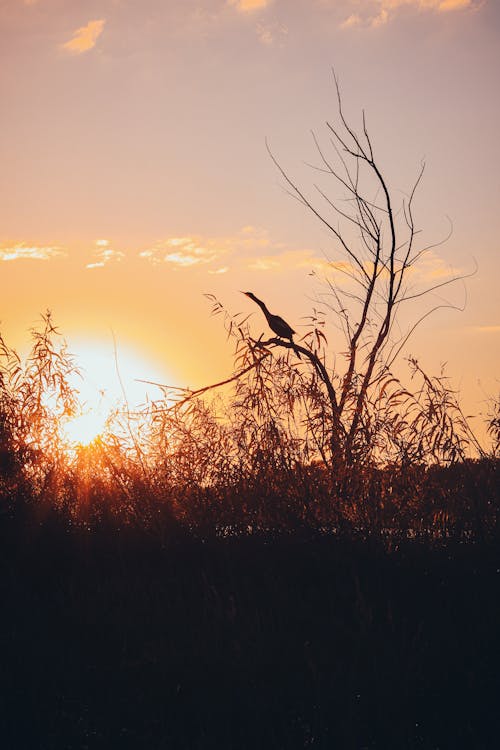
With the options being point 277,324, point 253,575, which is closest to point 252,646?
point 253,575

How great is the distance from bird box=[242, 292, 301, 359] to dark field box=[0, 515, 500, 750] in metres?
2.17

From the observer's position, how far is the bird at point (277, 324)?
6754mm

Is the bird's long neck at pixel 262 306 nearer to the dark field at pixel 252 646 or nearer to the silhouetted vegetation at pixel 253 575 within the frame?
the silhouetted vegetation at pixel 253 575

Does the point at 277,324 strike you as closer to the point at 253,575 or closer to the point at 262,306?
the point at 262,306

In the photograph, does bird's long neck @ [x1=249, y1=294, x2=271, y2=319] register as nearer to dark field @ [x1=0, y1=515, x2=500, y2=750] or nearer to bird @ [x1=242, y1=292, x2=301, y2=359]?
bird @ [x1=242, y1=292, x2=301, y2=359]

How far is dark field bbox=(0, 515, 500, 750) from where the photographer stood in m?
2.96

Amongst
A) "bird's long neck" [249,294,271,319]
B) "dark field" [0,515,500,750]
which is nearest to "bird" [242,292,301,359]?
"bird's long neck" [249,294,271,319]

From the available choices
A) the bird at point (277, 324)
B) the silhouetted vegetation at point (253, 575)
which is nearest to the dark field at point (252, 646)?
the silhouetted vegetation at point (253, 575)

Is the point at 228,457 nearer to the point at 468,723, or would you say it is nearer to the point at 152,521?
the point at 152,521

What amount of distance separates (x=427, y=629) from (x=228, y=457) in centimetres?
276

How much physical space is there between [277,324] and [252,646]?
12.2 ft

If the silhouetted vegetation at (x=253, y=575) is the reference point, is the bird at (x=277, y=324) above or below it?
above

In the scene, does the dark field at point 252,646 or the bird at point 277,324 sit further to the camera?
the bird at point 277,324

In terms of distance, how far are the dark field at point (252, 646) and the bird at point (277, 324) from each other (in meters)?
2.17
